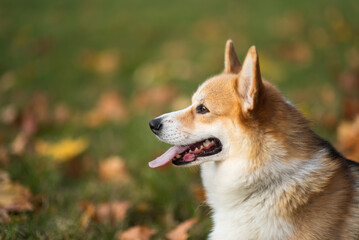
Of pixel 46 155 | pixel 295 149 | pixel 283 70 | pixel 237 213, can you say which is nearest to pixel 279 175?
pixel 295 149

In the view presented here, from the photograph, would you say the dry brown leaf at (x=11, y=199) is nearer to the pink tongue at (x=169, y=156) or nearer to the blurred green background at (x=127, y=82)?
the blurred green background at (x=127, y=82)

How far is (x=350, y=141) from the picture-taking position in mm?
3525

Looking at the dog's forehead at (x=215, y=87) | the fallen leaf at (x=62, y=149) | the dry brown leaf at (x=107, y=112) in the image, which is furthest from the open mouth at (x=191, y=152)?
the dry brown leaf at (x=107, y=112)

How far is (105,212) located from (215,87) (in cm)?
119

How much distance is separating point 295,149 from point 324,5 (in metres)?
5.47

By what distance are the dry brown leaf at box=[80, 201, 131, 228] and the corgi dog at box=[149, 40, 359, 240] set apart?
68cm

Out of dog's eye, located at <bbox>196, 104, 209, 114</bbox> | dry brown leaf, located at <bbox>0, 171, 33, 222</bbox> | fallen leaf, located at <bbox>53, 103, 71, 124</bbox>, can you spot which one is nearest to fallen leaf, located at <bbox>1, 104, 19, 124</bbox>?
fallen leaf, located at <bbox>53, 103, 71, 124</bbox>

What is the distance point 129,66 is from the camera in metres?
6.74

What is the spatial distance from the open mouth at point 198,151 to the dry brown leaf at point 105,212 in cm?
61

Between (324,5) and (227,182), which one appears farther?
(324,5)

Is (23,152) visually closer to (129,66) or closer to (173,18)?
(129,66)

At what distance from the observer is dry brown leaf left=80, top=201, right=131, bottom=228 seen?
9.33 feet

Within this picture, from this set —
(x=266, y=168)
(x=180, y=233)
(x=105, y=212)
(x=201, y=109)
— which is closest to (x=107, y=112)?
(x=105, y=212)

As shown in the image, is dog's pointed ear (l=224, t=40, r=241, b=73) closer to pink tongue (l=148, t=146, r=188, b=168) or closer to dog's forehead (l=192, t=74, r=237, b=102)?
dog's forehead (l=192, t=74, r=237, b=102)
